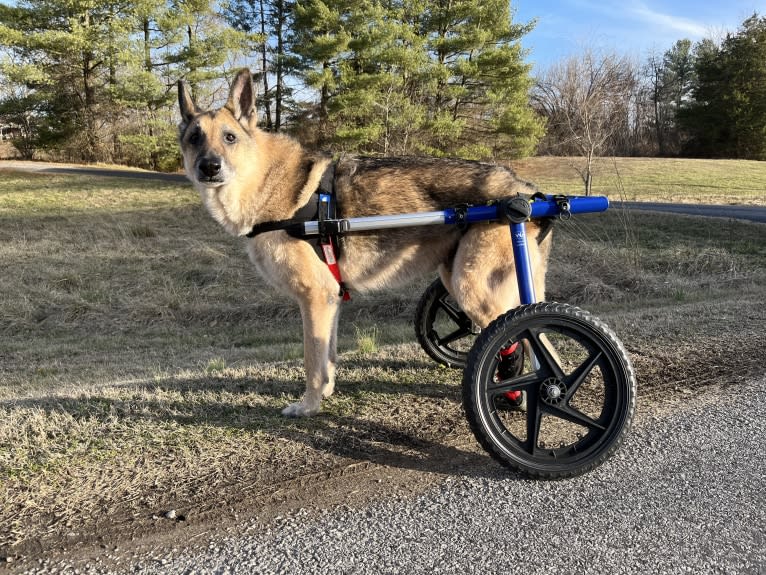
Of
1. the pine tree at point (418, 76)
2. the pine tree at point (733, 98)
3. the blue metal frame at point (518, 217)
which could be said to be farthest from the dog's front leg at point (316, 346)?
the pine tree at point (733, 98)

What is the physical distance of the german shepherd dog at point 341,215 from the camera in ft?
12.3

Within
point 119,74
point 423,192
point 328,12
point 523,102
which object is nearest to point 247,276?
point 423,192

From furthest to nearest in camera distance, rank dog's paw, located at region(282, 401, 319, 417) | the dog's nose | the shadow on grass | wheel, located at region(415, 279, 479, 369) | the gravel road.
Answer: 1. wheel, located at region(415, 279, 479, 369)
2. the dog's nose
3. dog's paw, located at region(282, 401, 319, 417)
4. the shadow on grass
5. the gravel road

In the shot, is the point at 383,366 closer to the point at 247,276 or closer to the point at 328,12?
the point at 247,276

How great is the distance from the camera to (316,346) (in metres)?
3.91

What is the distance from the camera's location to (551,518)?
2.55 meters

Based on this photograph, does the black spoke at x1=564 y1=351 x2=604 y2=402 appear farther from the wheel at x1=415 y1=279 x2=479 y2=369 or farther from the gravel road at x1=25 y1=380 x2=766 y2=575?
the wheel at x1=415 y1=279 x2=479 y2=369

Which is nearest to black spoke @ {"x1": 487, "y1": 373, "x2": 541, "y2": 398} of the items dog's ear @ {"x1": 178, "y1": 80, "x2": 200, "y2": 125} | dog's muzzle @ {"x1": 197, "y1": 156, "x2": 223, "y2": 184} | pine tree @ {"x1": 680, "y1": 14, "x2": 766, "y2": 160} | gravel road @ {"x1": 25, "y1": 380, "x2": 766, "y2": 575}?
gravel road @ {"x1": 25, "y1": 380, "x2": 766, "y2": 575}

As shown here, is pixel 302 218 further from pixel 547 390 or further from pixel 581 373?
A: pixel 581 373

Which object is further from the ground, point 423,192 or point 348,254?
point 423,192

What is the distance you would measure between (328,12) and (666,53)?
57.7 m

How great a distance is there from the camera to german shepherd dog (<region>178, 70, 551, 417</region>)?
3.75m

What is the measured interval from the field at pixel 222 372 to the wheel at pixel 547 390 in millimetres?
356

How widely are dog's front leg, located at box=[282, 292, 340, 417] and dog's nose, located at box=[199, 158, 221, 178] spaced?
1.12 meters
